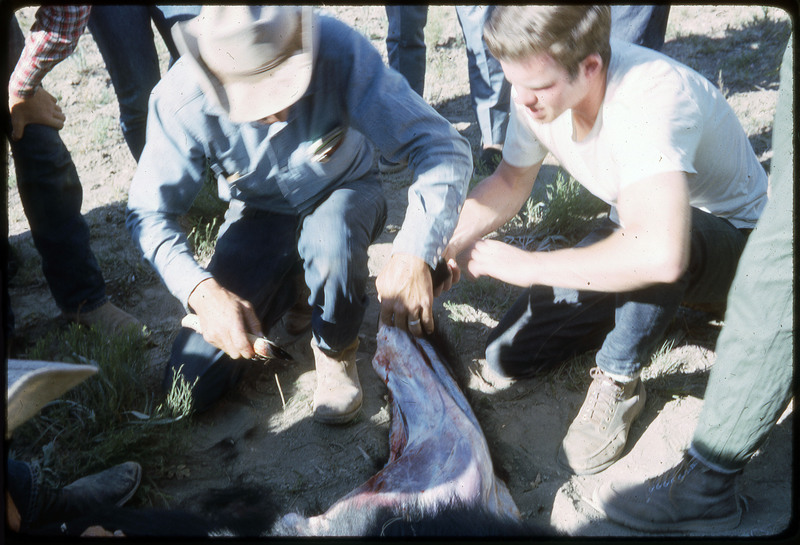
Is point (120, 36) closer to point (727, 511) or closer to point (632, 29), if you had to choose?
point (632, 29)

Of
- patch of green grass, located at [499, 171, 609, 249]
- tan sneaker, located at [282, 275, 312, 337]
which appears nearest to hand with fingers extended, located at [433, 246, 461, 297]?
tan sneaker, located at [282, 275, 312, 337]

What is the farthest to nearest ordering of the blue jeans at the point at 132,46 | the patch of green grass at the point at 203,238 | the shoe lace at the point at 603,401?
the patch of green grass at the point at 203,238 < the blue jeans at the point at 132,46 < the shoe lace at the point at 603,401

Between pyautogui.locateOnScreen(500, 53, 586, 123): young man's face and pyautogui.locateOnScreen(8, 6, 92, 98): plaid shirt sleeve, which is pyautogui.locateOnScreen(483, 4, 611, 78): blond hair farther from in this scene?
pyautogui.locateOnScreen(8, 6, 92, 98): plaid shirt sleeve

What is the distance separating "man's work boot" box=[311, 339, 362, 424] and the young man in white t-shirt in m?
0.52

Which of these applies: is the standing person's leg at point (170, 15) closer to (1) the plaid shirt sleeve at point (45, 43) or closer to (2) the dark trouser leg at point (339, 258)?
(1) the plaid shirt sleeve at point (45, 43)

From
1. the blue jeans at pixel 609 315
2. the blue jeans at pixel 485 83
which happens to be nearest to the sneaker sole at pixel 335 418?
the blue jeans at pixel 609 315

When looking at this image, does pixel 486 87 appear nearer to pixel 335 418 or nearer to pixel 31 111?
pixel 335 418

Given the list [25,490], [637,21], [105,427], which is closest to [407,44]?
[637,21]

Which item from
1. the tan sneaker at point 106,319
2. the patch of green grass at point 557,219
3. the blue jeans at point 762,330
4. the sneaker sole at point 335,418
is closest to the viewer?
the blue jeans at point 762,330

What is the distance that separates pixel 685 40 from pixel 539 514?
371 cm

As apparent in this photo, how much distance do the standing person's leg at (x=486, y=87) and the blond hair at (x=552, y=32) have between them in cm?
147

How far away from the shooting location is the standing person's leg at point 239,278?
215cm

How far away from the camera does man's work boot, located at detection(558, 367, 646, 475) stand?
1945 millimetres

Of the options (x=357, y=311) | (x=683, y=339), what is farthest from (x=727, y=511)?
(x=357, y=311)
